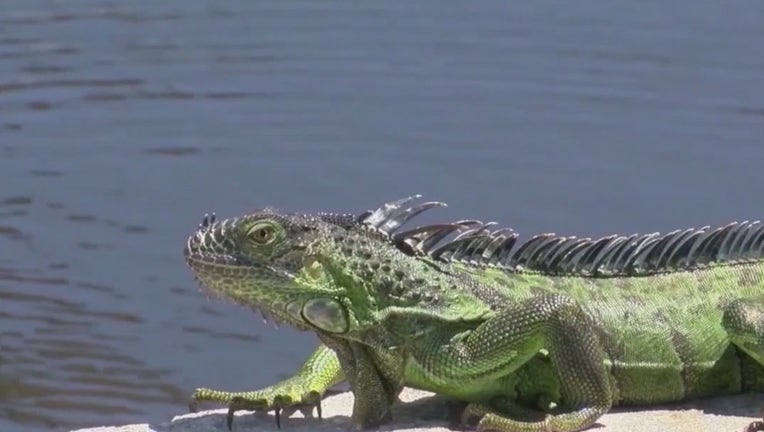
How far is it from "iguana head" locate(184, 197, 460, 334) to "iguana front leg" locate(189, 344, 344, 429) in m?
0.63

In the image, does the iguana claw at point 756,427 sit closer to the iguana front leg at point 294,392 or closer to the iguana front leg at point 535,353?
the iguana front leg at point 535,353

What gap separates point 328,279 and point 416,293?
1.44 ft

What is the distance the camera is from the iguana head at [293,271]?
9.04 meters

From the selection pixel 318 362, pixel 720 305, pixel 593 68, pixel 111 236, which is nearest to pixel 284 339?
pixel 111 236

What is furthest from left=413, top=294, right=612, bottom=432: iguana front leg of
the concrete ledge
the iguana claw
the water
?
the water

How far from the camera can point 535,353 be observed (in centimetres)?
916

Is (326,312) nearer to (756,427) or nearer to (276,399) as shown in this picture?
(276,399)

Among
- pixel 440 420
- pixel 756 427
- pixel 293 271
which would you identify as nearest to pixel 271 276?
pixel 293 271

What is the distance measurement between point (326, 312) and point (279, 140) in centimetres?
921

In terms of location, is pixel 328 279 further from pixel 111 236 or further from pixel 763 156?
pixel 763 156

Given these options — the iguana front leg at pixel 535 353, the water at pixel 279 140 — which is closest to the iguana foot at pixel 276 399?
the iguana front leg at pixel 535 353

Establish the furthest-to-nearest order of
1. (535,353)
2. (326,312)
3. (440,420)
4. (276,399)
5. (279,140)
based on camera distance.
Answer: (279,140) → (276,399) → (440,420) → (535,353) → (326,312)

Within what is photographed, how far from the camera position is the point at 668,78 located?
19594 millimetres

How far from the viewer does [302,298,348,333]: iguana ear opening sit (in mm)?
9016
